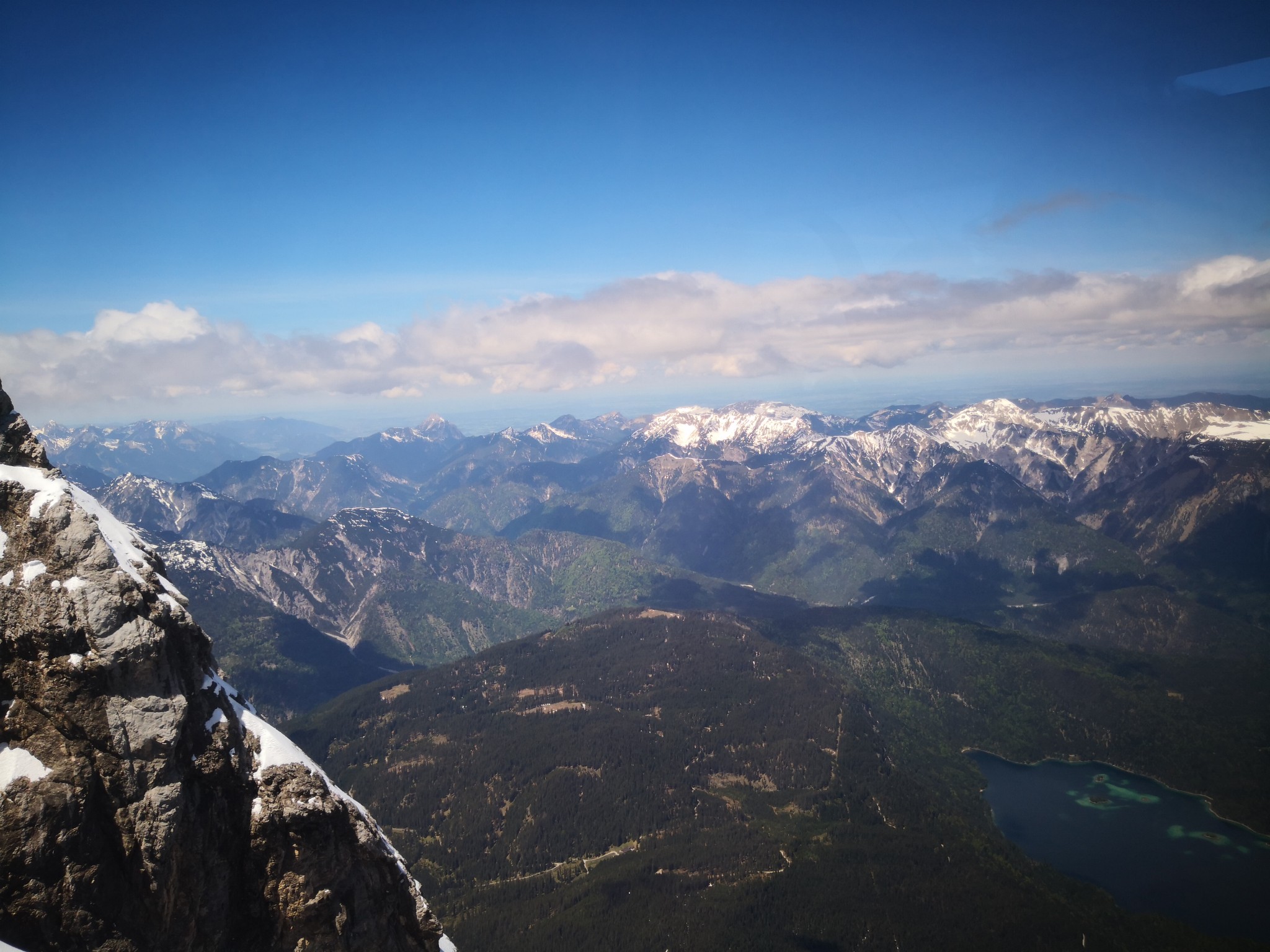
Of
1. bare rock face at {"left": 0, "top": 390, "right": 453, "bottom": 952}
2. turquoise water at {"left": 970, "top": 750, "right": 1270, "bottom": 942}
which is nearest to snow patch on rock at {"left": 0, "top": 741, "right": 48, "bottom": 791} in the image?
bare rock face at {"left": 0, "top": 390, "right": 453, "bottom": 952}

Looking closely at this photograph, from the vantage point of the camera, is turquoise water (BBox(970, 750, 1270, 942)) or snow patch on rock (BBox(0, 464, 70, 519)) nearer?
snow patch on rock (BBox(0, 464, 70, 519))

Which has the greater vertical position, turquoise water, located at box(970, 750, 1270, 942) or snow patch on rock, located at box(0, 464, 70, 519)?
snow patch on rock, located at box(0, 464, 70, 519)

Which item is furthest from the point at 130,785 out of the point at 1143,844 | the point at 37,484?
the point at 1143,844

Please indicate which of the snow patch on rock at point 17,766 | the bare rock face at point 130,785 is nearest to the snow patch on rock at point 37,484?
the bare rock face at point 130,785

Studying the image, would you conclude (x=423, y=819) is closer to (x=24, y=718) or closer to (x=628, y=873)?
(x=628, y=873)

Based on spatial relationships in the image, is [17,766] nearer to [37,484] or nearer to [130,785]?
[130,785]

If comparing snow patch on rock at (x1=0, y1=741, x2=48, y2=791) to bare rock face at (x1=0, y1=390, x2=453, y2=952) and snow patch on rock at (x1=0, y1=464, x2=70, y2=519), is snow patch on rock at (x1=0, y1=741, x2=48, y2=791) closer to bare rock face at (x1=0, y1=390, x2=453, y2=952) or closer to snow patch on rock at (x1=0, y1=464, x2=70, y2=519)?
bare rock face at (x1=0, y1=390, x2=453, y2=952)

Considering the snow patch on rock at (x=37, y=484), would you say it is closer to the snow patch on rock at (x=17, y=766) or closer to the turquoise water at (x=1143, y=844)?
the snow patch on rock at (x=17, y=766)
